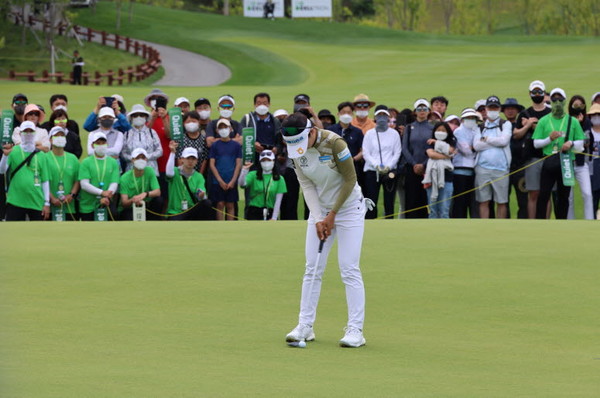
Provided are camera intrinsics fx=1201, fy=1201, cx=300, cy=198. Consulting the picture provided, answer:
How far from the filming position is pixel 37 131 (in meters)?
19.8

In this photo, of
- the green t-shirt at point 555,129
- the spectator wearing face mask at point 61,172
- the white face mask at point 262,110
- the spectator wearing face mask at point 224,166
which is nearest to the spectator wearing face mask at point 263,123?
the white face mask at point 262,110

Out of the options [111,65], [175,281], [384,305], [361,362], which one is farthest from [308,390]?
[111,65]

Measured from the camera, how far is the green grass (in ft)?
220

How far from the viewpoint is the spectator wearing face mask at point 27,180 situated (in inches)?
742

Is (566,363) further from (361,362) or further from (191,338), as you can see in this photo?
(191,338)

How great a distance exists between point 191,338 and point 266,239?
19.4ft

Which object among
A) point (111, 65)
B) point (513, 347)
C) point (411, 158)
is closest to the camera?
point (513, 347)

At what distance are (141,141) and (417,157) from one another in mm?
4641

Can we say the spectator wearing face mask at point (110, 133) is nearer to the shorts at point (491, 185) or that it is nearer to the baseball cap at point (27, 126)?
the baseball cap at point (27, 126)

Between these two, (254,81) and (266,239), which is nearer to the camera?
(266,239)

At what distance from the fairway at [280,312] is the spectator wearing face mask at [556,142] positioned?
1.78 m

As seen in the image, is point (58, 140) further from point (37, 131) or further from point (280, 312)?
point (280, 312)

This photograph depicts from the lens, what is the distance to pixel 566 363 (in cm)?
978

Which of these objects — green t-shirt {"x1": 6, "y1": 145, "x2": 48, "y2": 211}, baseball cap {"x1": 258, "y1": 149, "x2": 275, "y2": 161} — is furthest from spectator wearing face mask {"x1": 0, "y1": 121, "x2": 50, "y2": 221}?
baseball cap {"x1": 258, "y1": 149, "x2": 275, "y2": 161}
